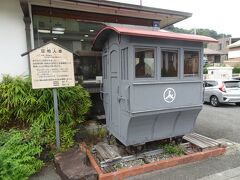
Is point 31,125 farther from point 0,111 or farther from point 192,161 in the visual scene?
point 192,161

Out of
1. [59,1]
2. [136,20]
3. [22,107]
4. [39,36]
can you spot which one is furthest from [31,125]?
[136,20]

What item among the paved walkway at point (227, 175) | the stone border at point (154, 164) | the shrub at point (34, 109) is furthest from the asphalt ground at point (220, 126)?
the shrub at point (34, 109)

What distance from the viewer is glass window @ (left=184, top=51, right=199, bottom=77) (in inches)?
167

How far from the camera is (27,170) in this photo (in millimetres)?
3410

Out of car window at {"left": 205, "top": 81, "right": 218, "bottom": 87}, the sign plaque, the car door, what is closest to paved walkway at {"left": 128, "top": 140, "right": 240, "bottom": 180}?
the sign plaque

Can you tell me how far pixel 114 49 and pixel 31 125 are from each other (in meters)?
2.48

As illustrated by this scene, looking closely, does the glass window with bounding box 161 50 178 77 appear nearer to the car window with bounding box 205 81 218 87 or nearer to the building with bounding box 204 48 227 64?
the car window with bounding box 205 81 218 87

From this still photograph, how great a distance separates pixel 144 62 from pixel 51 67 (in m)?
1.89

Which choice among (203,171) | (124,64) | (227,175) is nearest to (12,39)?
(124,64)

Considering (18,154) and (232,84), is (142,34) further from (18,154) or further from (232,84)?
(232,84)

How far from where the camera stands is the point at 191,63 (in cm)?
435

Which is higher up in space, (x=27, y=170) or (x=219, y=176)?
(x=27, y=170)

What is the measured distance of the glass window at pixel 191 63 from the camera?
4.25 meters

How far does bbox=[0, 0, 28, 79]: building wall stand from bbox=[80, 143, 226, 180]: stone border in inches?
Answer: 116
